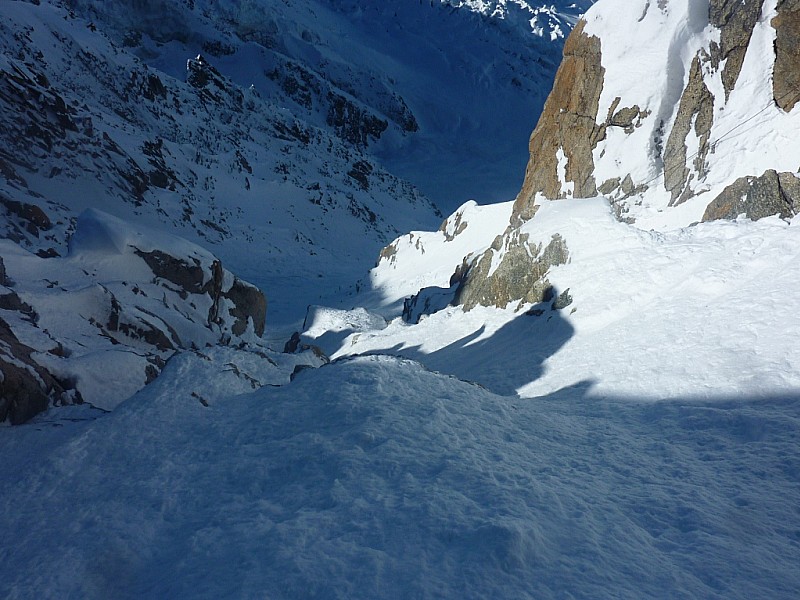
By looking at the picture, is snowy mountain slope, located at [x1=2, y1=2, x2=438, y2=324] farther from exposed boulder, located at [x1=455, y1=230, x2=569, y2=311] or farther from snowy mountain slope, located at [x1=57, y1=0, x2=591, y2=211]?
snowy mountain slope, located at [x1=57, y1=0, x2=591, y2=211]

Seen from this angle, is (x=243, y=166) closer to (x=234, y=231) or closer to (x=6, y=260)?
(x=234, y=231)

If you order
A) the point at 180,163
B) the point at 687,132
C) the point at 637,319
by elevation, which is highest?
the point at 687,132

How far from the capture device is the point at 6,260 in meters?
9.12

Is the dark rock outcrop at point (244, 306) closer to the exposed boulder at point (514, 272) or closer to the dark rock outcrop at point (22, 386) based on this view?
the exposed boulder at point (514, 272)

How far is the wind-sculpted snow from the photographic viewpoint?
3062mm

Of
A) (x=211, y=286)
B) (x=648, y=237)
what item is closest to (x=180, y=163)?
(x=211, y=286)

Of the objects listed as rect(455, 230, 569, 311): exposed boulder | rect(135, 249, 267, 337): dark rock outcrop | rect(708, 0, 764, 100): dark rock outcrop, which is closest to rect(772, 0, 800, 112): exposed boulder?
rect(708, 0, 764, 100): dark rock outcrop

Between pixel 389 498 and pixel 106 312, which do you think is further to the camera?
pixel 106 312

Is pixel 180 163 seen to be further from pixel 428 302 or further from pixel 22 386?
pixel 22 386

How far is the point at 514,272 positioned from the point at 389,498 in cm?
1175

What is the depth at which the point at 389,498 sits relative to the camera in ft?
12.2

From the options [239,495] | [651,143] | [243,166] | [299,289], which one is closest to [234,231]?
[299,289]

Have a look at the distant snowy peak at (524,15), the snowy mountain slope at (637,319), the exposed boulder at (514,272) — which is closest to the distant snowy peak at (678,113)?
A: the snowy mountain slope at (637,319)

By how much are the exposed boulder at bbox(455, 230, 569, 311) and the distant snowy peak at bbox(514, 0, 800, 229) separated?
4.85 m
